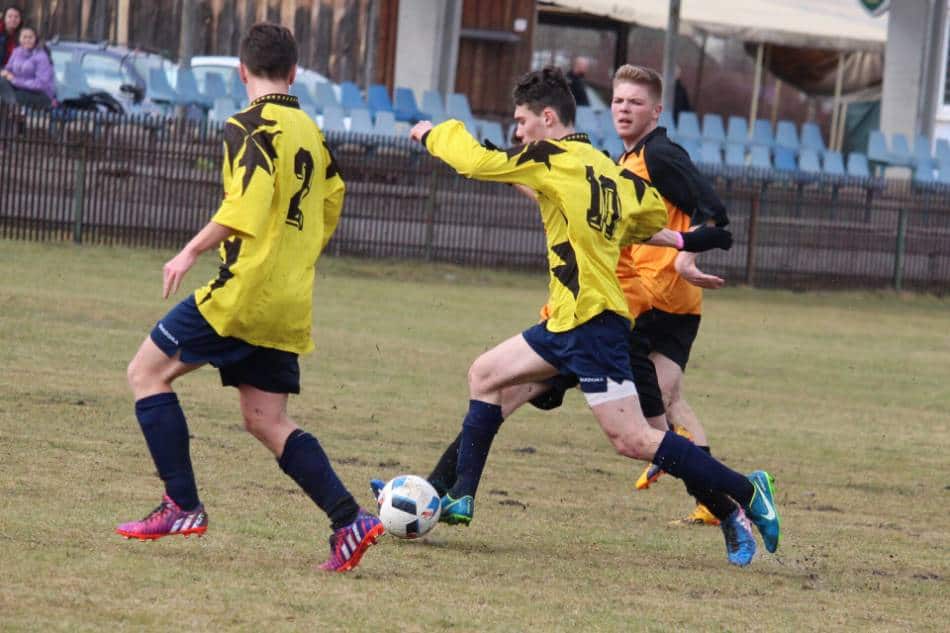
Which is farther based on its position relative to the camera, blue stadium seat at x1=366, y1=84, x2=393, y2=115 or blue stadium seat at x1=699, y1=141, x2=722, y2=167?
blue stadium seat at x1=699, y1=141, x2=722, y2=167

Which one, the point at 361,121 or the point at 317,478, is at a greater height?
the point at 361,121

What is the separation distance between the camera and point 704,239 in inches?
253

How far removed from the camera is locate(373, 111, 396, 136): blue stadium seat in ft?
76.4

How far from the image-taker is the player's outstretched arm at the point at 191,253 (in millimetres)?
5117

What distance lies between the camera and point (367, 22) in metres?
33.0

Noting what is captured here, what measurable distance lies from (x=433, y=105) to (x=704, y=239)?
63.3 ft

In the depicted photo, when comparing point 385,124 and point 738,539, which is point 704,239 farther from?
point 385,124

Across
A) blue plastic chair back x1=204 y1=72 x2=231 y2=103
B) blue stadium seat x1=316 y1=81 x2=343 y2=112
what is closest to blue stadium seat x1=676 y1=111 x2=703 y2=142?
blue stadium seat x1=316 y1=81 x2=343 y2=112

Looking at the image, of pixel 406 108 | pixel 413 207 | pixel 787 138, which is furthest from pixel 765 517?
pixel 787 138

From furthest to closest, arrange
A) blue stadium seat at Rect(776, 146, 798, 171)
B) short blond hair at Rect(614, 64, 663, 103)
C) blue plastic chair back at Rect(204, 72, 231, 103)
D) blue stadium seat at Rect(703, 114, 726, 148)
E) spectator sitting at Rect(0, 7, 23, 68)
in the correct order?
blue stadium seat at Rect(703, 114, 726, 148), blue stadium seat at Rect(776, 146, 798, 171), blue plastic chair back at Rect(204, 72, 231, 103), spectator sitting at Rect(0, 7, 23, 68), short blond hair at Rect(614, 64, 663, 103)

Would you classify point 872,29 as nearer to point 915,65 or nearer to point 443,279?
point 915,65

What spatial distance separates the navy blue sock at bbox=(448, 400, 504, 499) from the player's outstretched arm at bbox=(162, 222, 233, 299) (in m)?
1.55

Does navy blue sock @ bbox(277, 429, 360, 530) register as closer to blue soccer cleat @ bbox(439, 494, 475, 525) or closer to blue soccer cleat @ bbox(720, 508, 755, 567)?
blue soccer cleat @ bbox(439, 494, 475, 525)

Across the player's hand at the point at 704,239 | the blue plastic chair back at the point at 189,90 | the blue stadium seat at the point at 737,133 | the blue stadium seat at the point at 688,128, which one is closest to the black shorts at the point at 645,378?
the player's hand at the point at 704,239
